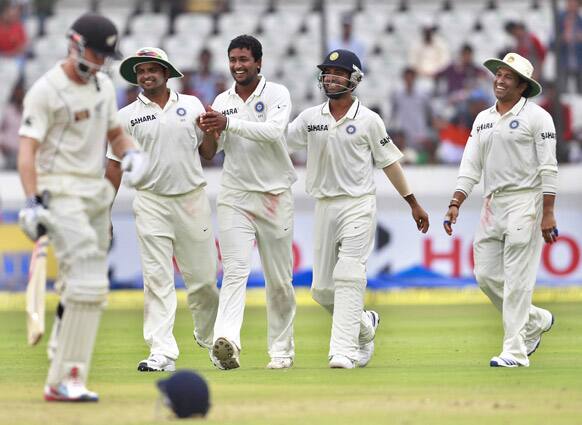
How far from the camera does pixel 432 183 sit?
18.2 metres

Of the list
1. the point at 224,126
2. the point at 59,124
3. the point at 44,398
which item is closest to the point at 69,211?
the point at 59,124

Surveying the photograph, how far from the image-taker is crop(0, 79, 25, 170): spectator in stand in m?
18.9

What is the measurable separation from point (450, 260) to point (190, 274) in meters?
8.66

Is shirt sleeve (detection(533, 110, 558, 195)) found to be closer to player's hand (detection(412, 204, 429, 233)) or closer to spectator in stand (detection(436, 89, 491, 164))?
player's hand (detection(412, 204, 429, 233))

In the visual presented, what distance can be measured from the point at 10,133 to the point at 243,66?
10569mm

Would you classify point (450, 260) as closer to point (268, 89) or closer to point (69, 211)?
point (268, 89)

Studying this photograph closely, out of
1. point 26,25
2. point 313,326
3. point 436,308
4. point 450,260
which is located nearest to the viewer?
point 313,326

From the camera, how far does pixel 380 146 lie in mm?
9438

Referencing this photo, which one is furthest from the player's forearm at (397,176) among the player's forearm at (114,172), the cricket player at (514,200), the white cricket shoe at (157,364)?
the white cricket shoe at (157,364)

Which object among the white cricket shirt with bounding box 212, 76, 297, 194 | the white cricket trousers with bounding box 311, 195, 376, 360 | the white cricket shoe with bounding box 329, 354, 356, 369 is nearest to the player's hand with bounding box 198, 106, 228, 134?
the white cricket shirt with bounding box 212, 76, 297, 194

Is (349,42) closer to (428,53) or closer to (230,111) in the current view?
(428,53)

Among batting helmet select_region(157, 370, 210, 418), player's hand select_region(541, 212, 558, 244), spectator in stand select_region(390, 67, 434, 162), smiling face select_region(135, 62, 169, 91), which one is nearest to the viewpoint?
batting helmet select_region(157, 370, 210, 418)

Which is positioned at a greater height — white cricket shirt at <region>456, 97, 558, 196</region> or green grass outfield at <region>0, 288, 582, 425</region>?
white cricket shirt at <region>456, 97, 558, 196</region>

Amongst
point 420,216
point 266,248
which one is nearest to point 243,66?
point 266,248
